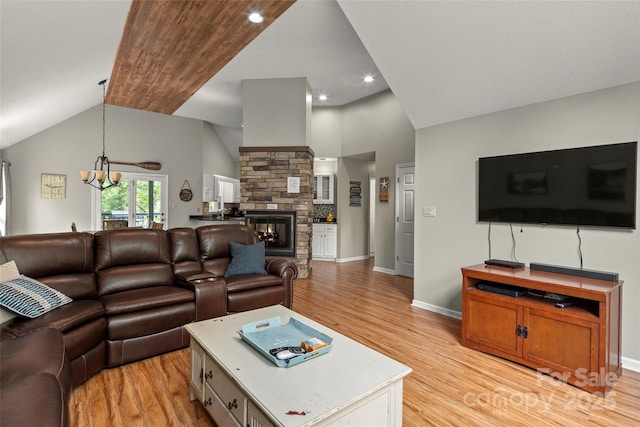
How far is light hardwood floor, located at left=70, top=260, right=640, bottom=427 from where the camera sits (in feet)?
6.03

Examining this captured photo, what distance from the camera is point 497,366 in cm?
246

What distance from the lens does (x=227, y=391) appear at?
1.56 meters

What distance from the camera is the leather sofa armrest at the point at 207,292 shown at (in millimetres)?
2795

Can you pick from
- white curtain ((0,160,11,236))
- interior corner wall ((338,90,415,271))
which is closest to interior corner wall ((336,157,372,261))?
interior corner wall ((338,90,415,271))

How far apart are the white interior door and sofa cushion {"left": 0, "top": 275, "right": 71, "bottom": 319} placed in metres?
4.86

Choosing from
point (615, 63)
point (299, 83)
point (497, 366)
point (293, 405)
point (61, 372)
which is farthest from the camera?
point (299, 83)

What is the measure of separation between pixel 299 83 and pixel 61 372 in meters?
5.06

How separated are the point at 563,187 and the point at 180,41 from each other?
437 cm

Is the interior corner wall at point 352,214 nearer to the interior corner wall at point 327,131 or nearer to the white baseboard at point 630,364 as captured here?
the interior corner wall at point 327,131

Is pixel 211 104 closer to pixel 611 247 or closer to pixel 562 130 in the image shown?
pixel 562 130

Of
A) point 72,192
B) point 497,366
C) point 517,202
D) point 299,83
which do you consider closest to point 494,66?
point 517,202

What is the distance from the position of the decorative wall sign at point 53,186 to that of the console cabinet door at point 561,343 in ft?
26.3

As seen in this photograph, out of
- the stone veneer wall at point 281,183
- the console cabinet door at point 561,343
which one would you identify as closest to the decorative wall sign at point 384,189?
the stone veneer wall at point 281,183

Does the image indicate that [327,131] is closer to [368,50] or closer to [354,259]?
[354,259]
